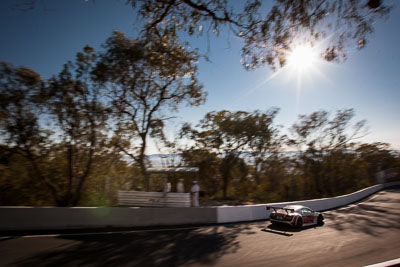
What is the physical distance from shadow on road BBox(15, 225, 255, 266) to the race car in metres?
2.31

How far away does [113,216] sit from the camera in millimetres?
9719

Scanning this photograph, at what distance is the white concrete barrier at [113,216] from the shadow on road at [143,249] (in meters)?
1.39

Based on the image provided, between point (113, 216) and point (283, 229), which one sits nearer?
point (113, 216)

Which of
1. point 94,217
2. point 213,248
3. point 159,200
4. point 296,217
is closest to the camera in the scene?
point 213,248

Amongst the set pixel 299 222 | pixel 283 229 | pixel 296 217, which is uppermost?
pixel 296 217

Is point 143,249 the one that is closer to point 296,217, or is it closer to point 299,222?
point 296,217

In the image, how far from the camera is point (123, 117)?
47.1 feet

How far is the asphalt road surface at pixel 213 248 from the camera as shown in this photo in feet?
19.1

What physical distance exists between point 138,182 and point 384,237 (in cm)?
1276

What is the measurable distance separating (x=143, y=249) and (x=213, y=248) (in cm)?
216

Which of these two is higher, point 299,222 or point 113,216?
point 113,216

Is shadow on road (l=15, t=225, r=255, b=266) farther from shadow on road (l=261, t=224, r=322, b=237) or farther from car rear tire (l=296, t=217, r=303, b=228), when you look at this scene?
car rear tire (l=296, t=217, r=303, b=228)

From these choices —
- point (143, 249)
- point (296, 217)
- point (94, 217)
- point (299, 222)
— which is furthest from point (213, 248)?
point (94, 217)

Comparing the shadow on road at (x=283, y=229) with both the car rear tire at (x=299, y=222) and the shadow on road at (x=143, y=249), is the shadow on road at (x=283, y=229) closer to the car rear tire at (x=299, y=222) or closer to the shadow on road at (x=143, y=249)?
the car rear tire at (x=299, y=222)
